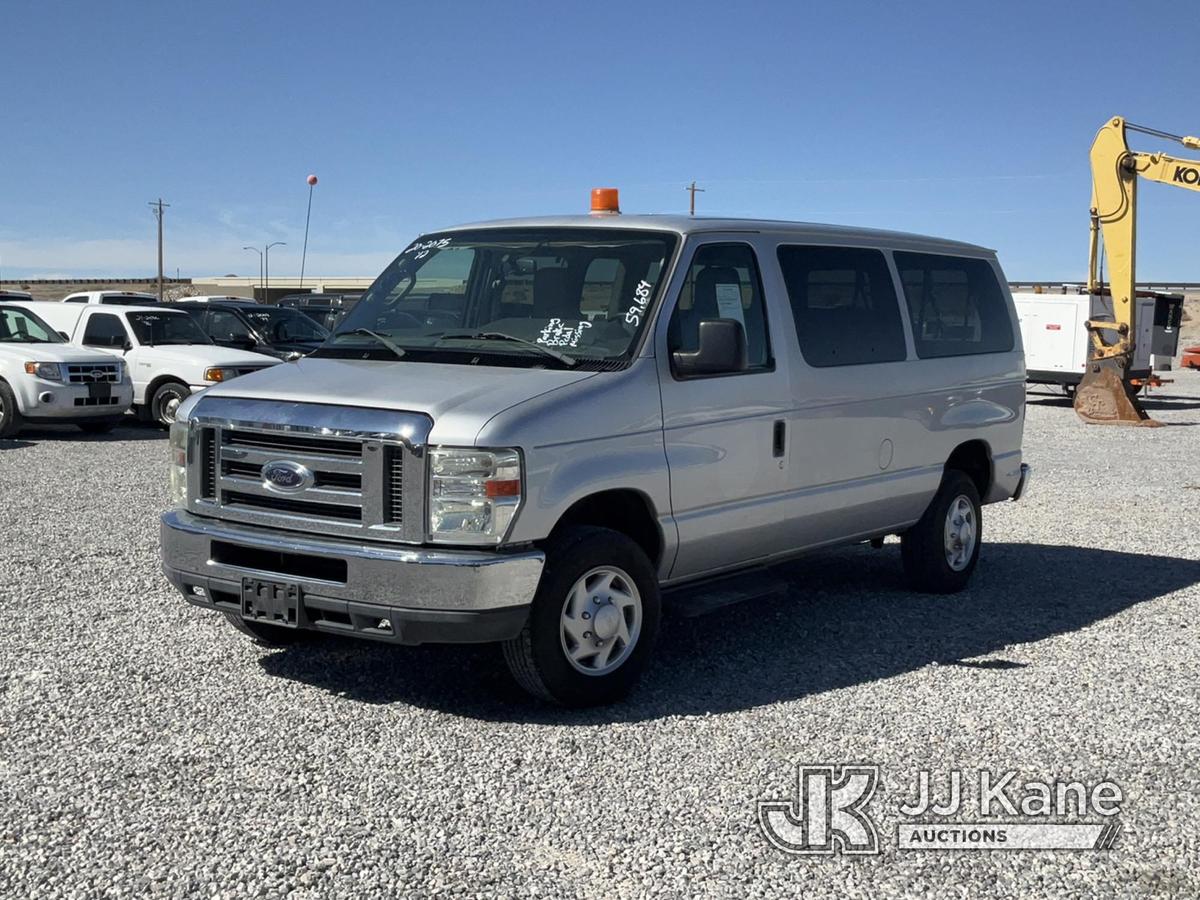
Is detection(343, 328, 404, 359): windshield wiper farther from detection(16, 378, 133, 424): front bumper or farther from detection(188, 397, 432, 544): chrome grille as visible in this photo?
detection(16, 378, 133, 424): front bumper

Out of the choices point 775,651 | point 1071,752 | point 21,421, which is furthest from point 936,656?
point 21,421

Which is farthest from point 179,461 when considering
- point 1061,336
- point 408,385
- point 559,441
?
point 1061,336

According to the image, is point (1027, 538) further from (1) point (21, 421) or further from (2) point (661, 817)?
(1) point (21, 421)

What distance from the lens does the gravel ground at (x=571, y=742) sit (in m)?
4.18

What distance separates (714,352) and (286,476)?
1926 mm

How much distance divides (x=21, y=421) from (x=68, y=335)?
7.99 feet

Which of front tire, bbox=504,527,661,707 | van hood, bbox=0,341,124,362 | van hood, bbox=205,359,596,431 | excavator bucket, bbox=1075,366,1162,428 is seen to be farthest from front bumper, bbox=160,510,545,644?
excavator bucket, bbox=1075,366,1162,428

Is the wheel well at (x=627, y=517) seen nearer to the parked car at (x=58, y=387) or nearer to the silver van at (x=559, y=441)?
the silver van at (x=559, y=441)

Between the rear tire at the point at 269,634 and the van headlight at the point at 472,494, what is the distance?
5.46ft

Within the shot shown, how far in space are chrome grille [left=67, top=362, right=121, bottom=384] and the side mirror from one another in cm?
1299

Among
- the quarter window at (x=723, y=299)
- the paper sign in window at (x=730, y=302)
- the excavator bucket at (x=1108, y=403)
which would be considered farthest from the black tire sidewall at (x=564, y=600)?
the excavator bucket at (x=1108, y=403)

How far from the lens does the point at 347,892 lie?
13.1ft

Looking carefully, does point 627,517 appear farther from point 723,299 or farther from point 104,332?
point 104,332

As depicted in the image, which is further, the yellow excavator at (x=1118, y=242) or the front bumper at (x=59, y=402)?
the yellow excavator at (x=1118, y=242)
